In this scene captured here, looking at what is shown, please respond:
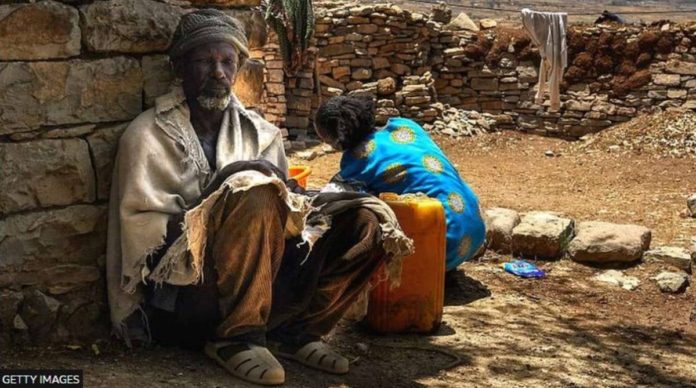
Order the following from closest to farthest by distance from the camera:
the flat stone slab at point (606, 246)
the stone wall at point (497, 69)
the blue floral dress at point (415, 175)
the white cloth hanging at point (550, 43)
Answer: the blue floral dress at point (415, 175) → the flat stone slab at point (606, 246) → the white cloth hanging at point (550, 43) → the stone wall at point (497, 69)

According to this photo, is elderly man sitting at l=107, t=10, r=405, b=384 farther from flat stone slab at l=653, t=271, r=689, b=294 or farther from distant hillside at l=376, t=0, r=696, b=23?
distant hillside at l=376, t=0, r=696, b=23

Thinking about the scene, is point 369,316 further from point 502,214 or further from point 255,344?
point 502,214

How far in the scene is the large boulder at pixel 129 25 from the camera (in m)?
3.45

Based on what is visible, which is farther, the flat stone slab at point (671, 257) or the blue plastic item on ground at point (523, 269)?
the flat stone slab at point (671, 257)

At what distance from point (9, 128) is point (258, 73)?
1309 millimetres

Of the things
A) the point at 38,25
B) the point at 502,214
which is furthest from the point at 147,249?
the point at 502,214

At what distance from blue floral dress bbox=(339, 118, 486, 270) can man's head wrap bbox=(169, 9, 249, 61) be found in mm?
1319

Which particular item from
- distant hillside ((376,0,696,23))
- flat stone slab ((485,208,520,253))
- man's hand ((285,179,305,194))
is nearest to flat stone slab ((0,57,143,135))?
man's hand ((285,179,305,194))

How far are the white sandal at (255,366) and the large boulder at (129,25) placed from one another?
1.22 meters

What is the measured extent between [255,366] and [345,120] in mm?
1749

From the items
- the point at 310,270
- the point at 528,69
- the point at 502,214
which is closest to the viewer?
the point at 310,270

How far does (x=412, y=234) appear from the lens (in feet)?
13.9

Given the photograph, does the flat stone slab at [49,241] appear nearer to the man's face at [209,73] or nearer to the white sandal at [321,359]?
the man's face at [209,73]

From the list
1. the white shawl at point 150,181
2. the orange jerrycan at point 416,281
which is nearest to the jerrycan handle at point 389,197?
the orange jerrycan at point 416,281
